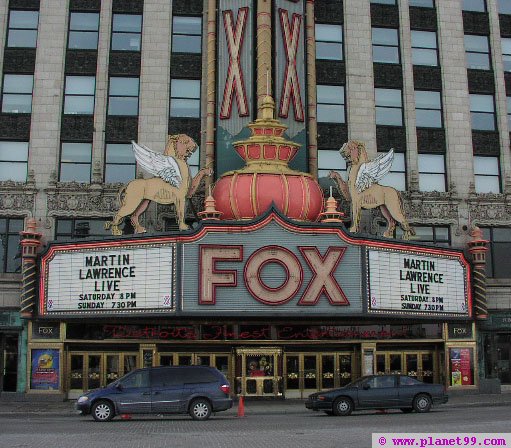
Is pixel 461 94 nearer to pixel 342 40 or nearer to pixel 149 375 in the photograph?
pixel 342 40

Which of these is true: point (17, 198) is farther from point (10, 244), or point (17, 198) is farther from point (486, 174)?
point (486, 174)

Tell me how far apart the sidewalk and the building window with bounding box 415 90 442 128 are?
14588 mm

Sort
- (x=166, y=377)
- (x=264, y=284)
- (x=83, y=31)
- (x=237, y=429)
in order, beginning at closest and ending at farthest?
(x=237, y=429)
(x=166, y=377)
(x=264, y=284)
(x=83, y=31)

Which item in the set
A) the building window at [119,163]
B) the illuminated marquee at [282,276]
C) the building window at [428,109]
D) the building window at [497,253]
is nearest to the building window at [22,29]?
the building window at [119,163]

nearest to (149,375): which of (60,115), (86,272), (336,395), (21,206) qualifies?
(336,395)

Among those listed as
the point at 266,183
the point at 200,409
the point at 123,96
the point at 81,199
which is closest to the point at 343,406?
the point at 200,409

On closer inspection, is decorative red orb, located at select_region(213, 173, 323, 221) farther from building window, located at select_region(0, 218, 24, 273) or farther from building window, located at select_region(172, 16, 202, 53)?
building window, located at select_region(0, 218, 24, 273)

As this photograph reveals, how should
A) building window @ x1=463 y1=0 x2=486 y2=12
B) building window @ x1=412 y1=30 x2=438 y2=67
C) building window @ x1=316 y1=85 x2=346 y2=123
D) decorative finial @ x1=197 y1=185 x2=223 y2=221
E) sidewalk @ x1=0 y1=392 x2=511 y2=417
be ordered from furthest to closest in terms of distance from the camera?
building window @ x1=463 y1=0 x2=486 y2=12, building window @ x1=412 y1=30 x2=438 y2=67, building window @ x1=316 y1=85 x2=346 y2=123, decorative finial @ x1=197 y1=185 x2=223 y2=221, sidewalk @ x1=0 y1=392 x2=511 y2=417

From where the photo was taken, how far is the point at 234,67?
41562 mm

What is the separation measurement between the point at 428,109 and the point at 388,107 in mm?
2319

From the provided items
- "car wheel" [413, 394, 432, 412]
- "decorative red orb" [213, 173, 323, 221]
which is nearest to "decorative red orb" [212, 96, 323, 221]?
"decorative red orb" [213, 173, 323, 221]

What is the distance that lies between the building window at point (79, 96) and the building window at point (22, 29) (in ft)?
9.73

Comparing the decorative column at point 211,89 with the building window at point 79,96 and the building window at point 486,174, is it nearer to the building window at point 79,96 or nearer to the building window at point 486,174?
the building window at point 79,96

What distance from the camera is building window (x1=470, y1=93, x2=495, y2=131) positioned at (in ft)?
148
